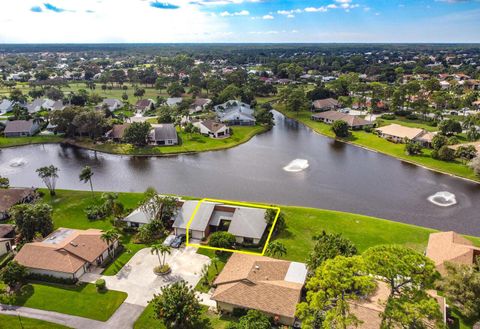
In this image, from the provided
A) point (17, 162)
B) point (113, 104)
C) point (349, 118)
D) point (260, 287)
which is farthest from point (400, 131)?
point (113, 104)

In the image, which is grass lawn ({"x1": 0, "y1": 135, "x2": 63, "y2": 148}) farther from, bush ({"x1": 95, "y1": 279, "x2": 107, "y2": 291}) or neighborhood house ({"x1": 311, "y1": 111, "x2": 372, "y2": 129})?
neighborhood house ({"x1": 311, "y1": 111, "x2": 372, "y2": 129})

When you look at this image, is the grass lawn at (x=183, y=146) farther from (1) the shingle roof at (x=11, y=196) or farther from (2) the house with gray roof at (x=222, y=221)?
(2) the house with gray roof at (x=222, y=221)

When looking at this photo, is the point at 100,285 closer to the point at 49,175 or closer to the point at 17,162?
the point at 49,175

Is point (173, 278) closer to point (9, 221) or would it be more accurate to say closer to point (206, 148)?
point (9, 221)

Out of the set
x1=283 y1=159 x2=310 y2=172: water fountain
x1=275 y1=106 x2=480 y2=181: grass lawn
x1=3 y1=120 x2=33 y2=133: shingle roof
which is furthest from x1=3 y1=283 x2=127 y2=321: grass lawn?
x1=3 y1=120 x2=33 y2=133: shingle roof

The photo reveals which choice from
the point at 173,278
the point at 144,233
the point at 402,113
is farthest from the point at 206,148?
the point at 402,113

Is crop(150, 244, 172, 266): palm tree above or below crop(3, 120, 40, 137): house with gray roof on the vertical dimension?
below
